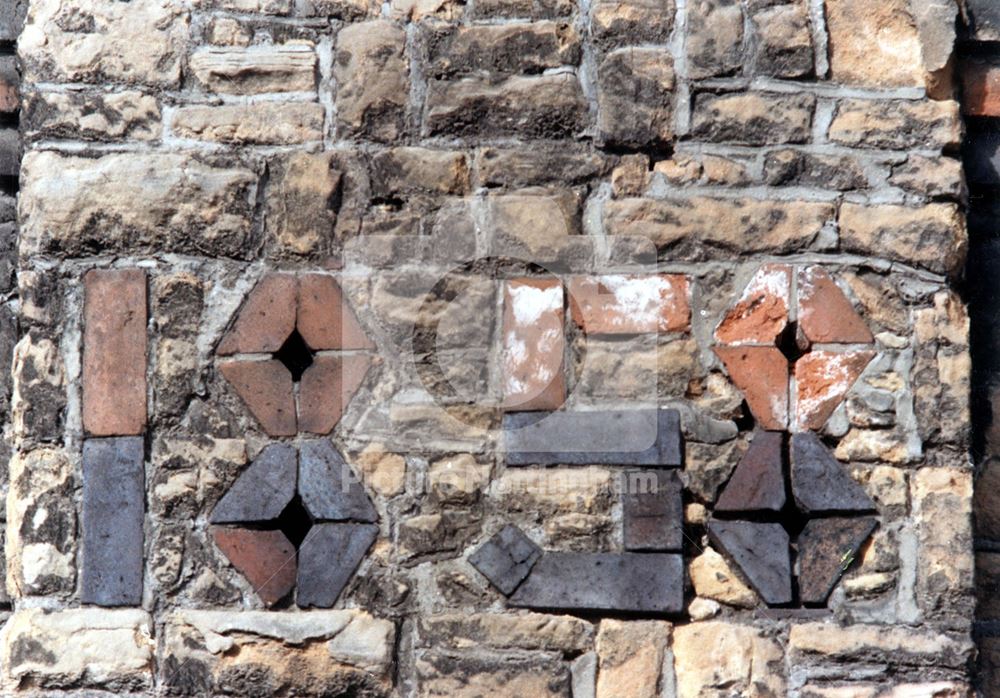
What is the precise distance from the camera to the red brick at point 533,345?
250 centimetres

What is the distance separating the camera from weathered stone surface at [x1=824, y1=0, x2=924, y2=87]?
2.59 meters

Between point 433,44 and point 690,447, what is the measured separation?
1.00 meters

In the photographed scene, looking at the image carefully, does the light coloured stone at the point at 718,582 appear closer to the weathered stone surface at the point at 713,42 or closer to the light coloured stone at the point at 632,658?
the light coloured stone at the point at 632,658

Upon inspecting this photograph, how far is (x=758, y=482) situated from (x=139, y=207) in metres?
1.40

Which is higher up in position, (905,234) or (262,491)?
(905,234)

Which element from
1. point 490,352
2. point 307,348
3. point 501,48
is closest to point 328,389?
point 307,348

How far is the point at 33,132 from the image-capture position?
8.53ft

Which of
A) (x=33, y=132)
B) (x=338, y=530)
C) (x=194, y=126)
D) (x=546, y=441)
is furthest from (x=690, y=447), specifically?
(x=33, y=132)

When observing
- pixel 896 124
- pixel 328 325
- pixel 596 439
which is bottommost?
pixel 596 439

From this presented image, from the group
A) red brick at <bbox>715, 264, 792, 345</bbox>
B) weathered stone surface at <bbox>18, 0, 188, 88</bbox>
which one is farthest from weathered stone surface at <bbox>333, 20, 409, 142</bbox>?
red brick at <bbox>715, 264, 792, 345</bbox>

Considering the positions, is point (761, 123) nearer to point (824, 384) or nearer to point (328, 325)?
point (824, 384)

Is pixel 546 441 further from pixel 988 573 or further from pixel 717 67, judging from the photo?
pixel 988 573

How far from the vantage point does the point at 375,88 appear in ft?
8.48

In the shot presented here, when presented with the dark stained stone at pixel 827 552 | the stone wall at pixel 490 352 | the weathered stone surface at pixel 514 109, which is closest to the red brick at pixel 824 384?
the stone wall at pixel 490 352
